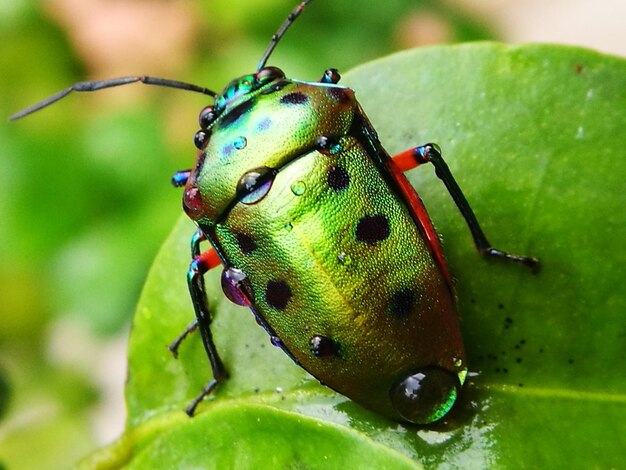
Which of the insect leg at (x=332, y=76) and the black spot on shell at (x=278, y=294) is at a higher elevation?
the insect leg at (x=332, y=76)

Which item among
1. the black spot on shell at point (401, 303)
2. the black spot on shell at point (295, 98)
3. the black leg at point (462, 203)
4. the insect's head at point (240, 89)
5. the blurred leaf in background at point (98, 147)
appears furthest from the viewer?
the blurred leaf in background at point (98, 147)

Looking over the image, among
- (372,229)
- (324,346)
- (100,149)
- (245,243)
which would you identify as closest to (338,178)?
(372,229)

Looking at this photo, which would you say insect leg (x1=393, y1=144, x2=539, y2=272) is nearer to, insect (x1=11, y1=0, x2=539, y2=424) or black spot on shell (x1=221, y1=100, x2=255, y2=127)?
insect (x1=11, y1=0, x2=539, y2=424)

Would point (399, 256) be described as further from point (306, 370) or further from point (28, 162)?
point (28, 162)

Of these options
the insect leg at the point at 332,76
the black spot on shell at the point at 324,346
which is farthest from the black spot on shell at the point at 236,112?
the black spot on shell at the point at 324,346

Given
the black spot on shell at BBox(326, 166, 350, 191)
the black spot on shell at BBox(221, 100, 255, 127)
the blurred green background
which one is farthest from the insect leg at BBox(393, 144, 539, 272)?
the blurred green background

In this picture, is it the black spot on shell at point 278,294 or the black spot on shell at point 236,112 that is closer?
the black spot on shell at point 278,294

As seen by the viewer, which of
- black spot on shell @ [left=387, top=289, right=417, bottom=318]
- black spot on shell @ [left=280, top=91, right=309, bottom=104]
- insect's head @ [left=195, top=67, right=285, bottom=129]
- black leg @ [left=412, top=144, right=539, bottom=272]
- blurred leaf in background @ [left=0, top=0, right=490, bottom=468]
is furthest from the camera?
blurred leaf in background @ [left=0, top=0, right=490, bottom=468]

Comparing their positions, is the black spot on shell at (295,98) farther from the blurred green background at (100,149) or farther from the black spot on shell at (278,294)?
the blurred green background at (100,149)
